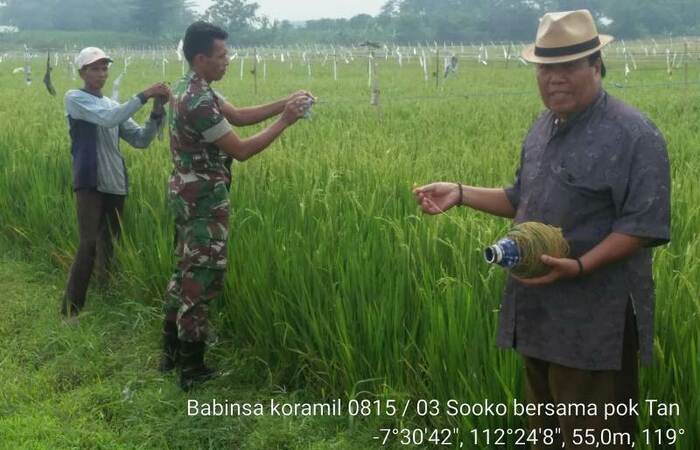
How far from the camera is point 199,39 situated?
10.9 ft

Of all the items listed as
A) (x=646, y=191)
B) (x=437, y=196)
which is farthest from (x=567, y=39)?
(x=437, y=196)

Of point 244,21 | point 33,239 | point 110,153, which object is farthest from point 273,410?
point 244,21

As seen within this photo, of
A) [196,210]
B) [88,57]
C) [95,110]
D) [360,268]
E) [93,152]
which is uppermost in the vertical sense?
[88,57]

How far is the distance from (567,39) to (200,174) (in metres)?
1.82

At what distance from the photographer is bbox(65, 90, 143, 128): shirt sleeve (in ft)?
13.5

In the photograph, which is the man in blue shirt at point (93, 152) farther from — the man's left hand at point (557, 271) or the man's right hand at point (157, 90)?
the man's left hand at point (557, 271)

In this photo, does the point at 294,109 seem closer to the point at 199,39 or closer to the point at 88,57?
the point at 199,39

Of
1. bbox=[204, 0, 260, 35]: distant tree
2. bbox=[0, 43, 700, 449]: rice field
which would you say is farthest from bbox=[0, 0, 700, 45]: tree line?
bbox=[0, 43, 700, 449]: rice field

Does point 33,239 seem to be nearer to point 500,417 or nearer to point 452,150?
point 452,150

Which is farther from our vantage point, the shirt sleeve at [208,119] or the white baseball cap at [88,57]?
the white baseball cap at [88,57]

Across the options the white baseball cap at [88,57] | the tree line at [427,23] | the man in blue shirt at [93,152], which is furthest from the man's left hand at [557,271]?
the tree line at [427,23]

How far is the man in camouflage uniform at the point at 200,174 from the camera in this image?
10.7 ft

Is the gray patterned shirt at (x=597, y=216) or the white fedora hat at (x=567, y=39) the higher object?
the white fedora hat at (x=567, y=39)

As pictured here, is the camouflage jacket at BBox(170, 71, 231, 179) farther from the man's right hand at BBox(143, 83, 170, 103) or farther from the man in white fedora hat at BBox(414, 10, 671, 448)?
Answer: the man in white fedora hat at BBox(414, 10, 671, 448)
